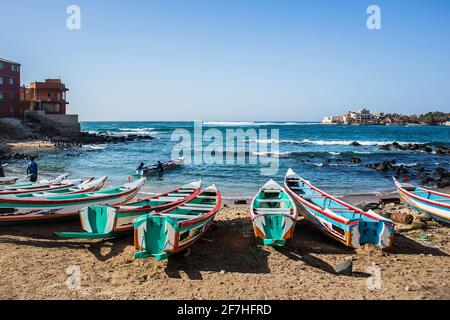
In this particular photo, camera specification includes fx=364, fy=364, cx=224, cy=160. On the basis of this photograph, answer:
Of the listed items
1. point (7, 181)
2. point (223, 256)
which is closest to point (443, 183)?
point (223, 256)

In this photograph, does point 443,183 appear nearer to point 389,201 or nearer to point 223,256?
point 389,201

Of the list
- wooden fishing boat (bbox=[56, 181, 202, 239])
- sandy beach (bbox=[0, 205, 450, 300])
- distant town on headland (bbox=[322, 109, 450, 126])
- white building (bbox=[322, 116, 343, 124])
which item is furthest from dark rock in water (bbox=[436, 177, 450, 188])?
white building (bbox=[322, 116, 343, 124])

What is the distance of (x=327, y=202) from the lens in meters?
11.9

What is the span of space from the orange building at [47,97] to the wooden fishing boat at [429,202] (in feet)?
186

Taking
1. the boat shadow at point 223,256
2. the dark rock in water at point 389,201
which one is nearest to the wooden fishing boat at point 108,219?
the boat shadow at point 223,256

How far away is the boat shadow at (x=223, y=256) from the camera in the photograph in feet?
25.5

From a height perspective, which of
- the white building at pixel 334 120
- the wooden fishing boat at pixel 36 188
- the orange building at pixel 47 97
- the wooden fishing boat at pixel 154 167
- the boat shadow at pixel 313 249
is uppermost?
the white building at pixel 334 120

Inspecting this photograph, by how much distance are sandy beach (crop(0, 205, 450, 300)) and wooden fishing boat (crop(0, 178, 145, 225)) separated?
399 millimetres

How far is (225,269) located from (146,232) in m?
1.86

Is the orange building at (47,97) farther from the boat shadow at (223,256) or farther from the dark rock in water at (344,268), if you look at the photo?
the dark rock in water at (344,268)

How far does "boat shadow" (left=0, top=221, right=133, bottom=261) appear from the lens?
8.93 metres

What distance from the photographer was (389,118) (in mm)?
164375

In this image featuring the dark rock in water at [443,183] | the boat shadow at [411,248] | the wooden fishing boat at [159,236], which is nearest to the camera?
the wooden fishing boat at [159,236]
